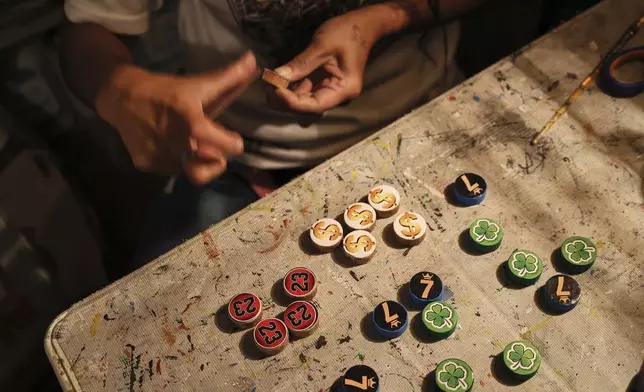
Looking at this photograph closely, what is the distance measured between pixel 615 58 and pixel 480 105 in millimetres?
251

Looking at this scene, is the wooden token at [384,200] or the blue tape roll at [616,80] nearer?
the wooden token at [384,200]

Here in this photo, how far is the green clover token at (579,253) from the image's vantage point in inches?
34.6

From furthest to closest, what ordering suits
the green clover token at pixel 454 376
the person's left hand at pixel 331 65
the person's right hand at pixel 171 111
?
the person's left hand at pixel 331 65 < the person's right hand at pixel 171 111 < the green clover token at pixel 454 376

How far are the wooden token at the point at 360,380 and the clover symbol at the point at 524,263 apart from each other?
248 mm

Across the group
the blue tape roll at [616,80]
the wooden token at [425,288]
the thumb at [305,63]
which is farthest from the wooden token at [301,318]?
the blue tape roll at [616,80]

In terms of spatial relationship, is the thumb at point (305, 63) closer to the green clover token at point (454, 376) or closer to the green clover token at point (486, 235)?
the green clover token at point (486, 235)

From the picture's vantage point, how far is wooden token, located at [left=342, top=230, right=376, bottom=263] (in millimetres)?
902

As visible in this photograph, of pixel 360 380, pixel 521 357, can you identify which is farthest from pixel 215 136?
pixel 521 357

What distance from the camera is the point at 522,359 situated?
81 centimetres

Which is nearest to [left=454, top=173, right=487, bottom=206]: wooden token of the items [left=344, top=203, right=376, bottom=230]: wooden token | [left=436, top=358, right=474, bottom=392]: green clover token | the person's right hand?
[left=344, top=203, right=376, bottom=230]: wooden token

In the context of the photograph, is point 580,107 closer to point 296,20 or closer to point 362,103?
point 362,103

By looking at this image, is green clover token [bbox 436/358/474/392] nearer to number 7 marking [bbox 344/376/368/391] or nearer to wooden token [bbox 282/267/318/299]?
number 7 marking [bbox 344/376/368/391]

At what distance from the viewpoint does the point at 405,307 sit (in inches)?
34.4

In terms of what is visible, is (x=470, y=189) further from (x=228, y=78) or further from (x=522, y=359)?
(x=228, y=78)
